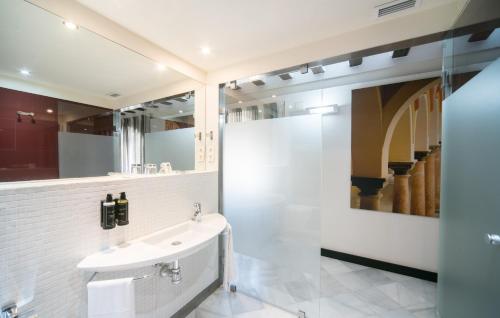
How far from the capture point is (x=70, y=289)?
3.66ft

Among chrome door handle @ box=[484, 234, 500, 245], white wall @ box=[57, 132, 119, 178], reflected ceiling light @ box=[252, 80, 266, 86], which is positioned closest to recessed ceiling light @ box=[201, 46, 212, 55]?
reflected ceiling light @ box=[252, 80, 266, 86]

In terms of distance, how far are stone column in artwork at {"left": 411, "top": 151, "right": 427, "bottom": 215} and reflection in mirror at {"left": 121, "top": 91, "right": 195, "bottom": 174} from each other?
8.64ft

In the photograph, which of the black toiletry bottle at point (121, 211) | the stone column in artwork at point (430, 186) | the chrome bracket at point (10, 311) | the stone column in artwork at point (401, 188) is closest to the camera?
the chrome bracket at point (10, 311)

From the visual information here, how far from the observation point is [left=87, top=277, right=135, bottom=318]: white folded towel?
1056mm

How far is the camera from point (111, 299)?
1.08 m

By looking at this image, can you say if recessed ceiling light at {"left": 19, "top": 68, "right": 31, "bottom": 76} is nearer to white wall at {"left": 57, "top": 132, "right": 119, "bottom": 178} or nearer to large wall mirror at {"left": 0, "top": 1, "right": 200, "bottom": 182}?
large wall mirror at {"left": 0, "top": 1, "right": 200, "bottom": 182}

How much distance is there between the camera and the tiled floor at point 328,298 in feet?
6.13

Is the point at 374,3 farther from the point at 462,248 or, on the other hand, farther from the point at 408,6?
the point at 462,248

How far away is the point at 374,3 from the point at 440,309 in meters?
2.53

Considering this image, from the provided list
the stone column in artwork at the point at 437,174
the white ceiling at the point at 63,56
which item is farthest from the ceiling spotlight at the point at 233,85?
the stone column in artwork at the point at 437,174

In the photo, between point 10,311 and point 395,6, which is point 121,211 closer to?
point 10,311

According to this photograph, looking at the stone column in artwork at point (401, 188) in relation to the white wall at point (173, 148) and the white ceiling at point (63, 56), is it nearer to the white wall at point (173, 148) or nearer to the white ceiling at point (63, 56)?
Result: the white wall at point (173, 148)

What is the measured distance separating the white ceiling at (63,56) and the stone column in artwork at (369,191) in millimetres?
2806

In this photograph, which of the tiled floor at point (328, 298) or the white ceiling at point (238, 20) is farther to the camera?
the tiled floor at point (328, 298)
